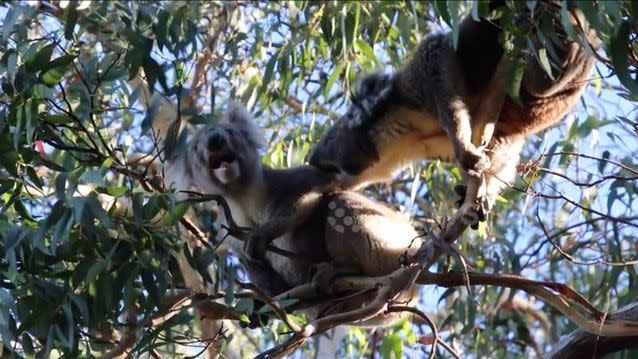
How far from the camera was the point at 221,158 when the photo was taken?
15.2 ft

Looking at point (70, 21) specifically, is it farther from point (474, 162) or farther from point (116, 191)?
point (474, 162)

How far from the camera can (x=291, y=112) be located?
6.80 m

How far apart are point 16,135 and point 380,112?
6.23 ft

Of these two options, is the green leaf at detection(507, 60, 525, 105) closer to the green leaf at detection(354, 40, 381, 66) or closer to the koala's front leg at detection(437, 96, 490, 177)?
the koala's front leg at detection(437, 96, 490, 177)

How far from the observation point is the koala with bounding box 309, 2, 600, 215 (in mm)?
3844

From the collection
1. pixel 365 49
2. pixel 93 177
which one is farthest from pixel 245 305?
pixel 365 49

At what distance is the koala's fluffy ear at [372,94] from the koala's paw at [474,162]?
0.84 meters

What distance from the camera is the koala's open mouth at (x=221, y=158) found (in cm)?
461

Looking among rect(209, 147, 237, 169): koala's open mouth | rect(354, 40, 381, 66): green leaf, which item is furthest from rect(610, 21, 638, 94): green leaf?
rect(354, 40, 381, 66): green leaf

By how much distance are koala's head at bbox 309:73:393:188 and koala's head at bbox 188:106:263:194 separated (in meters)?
0.37

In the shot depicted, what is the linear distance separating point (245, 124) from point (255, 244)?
83 cm

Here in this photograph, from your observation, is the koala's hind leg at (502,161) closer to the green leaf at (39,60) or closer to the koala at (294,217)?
the koala at (294,217)

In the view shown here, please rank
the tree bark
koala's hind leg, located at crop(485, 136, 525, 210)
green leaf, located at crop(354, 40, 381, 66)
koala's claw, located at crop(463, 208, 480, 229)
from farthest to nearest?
green leaf, located at crop(354, 40, 381, 66) < koala's hind leg, located at crop(485, 136, 525, 210) < the tree bark < koala's claw, located at crop(463, 208, 480, 229)

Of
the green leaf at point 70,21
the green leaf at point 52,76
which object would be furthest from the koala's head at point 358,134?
the green leaf at point 52,76
